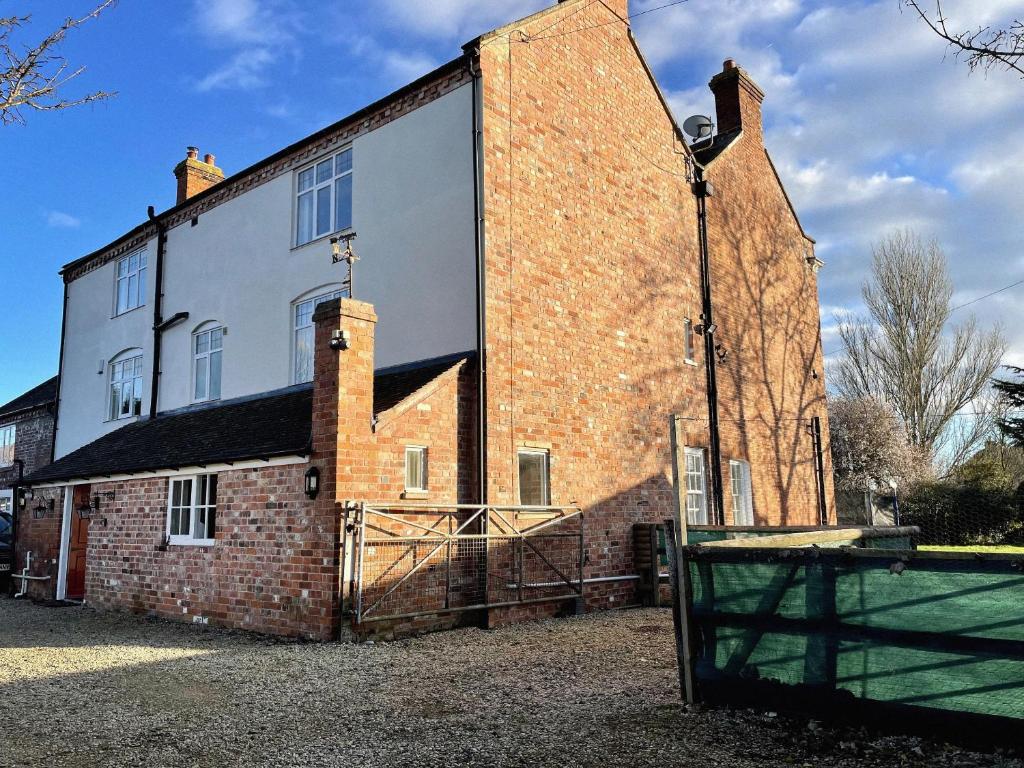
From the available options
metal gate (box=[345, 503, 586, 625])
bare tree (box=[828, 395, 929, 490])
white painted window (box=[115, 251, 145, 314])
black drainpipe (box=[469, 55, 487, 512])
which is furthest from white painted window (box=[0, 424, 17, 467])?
bare tree (box=[828, 395, 929, 490])

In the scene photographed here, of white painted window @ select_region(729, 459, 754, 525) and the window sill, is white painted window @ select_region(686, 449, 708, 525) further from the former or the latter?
the window sill

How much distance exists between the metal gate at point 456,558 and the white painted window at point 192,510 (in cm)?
307

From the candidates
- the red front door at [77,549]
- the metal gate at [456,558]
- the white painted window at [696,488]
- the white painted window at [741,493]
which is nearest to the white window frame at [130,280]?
the red front door at [77,549]

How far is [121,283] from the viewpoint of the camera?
19141 millimetres

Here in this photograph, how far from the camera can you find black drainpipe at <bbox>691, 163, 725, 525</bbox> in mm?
A: 15102

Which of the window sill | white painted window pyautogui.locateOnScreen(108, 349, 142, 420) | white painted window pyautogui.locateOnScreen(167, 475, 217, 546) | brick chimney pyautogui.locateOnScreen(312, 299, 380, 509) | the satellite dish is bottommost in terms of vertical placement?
white painted window pyautogui.locateOnScreen(167, 475, 217, 546)

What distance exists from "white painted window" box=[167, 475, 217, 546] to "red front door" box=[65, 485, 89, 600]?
3862 mm

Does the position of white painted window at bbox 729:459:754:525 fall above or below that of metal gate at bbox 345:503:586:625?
above

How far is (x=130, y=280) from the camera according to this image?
18797 millimetres

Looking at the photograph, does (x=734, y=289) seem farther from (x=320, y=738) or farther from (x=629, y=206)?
(x=320, y=738)

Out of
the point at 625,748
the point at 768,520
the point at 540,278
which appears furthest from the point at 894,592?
the point at 768,520

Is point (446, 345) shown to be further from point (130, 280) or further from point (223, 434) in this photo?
point (130, 280)

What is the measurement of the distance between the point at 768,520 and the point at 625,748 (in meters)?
12.2

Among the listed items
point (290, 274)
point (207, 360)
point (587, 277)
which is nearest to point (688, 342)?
point (587, 277)
